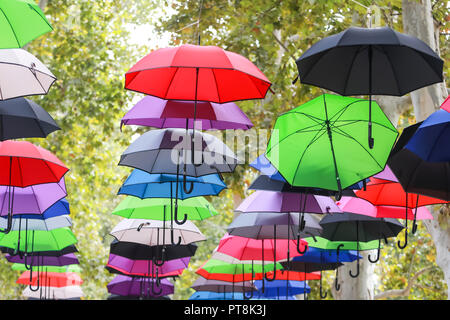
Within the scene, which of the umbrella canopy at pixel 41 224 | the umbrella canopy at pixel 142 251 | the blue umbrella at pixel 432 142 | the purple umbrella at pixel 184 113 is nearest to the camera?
the blue umbrella at pixel 432 142

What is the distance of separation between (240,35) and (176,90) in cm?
640

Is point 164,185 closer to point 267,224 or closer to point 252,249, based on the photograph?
point 267,224

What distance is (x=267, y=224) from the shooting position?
733 centimetres

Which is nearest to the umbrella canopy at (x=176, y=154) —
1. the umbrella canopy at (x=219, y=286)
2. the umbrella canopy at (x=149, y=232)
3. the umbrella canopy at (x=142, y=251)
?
the umbrella canopy at (x=149, y=232)

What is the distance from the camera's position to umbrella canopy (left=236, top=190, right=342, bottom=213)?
21.6ft

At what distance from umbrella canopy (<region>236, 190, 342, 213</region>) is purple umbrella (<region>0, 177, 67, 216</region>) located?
6.82 feet

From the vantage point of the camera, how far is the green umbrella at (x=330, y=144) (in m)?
5.18

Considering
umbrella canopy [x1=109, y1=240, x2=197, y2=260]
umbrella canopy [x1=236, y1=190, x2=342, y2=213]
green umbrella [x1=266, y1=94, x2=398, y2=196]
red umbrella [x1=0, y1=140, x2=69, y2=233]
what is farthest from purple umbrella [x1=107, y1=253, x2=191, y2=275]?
green umbrella [x1=266, y1=94, x2=398, y2=196]

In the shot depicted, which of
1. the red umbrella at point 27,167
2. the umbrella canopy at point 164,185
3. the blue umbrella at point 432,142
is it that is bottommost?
the umbrella canopy at point 164,185

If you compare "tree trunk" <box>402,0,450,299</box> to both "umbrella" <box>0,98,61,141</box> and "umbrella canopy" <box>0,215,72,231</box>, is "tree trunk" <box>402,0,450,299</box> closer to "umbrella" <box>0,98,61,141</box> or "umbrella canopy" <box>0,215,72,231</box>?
"umbrella" <box>0,98,61,141</box>

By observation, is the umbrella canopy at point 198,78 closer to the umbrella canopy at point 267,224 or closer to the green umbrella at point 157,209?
the umbrella canopy at point 267,224

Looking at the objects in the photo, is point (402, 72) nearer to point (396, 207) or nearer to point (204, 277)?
point (396, 207)

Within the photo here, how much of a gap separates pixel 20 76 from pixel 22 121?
0.67 m

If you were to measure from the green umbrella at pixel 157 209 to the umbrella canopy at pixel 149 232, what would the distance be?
327 millimetres
